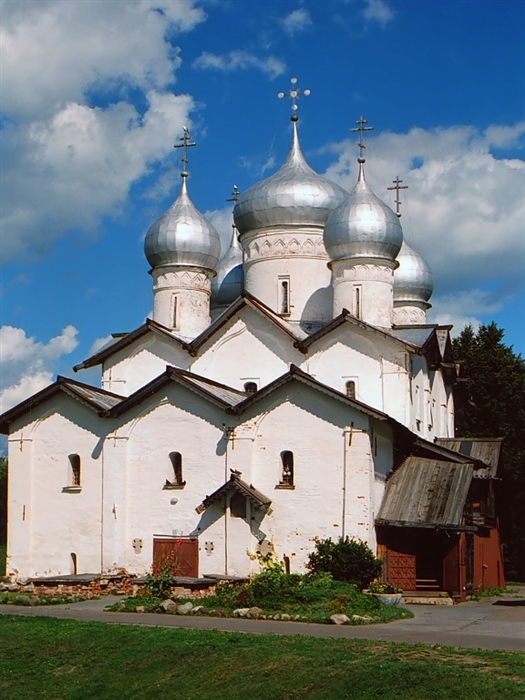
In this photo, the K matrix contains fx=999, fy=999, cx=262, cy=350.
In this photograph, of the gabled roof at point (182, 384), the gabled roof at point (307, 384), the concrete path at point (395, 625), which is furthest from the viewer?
the gabled roof at point (182, 384)

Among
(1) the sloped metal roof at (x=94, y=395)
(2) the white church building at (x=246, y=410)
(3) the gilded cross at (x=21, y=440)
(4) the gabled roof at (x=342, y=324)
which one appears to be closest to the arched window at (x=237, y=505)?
(2) the white church building at (x=246, y=410)

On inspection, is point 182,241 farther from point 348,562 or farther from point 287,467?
point 348,562

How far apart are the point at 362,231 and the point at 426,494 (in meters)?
8.07

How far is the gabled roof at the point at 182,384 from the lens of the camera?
25.6 m

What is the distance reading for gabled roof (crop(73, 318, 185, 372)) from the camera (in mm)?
30062

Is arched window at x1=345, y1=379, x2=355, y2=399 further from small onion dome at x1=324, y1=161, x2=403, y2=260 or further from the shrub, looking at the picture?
the shrub

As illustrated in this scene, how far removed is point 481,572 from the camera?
27359 mm

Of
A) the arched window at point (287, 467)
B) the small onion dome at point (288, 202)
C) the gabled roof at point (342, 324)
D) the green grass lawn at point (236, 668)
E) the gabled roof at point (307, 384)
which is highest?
the small onion dome at point (288, 202)

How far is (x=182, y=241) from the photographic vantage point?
31.5 metres

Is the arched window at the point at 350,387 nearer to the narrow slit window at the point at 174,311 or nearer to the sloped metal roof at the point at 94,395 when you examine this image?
the narrow slit window at the point at 174,311

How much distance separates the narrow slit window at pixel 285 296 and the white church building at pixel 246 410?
69 mm

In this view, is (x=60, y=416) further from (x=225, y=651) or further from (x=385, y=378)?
(x=225, y=651)

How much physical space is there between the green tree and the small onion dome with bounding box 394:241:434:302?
10.3 feet

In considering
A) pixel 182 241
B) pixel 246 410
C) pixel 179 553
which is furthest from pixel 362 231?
pixel 179 553
